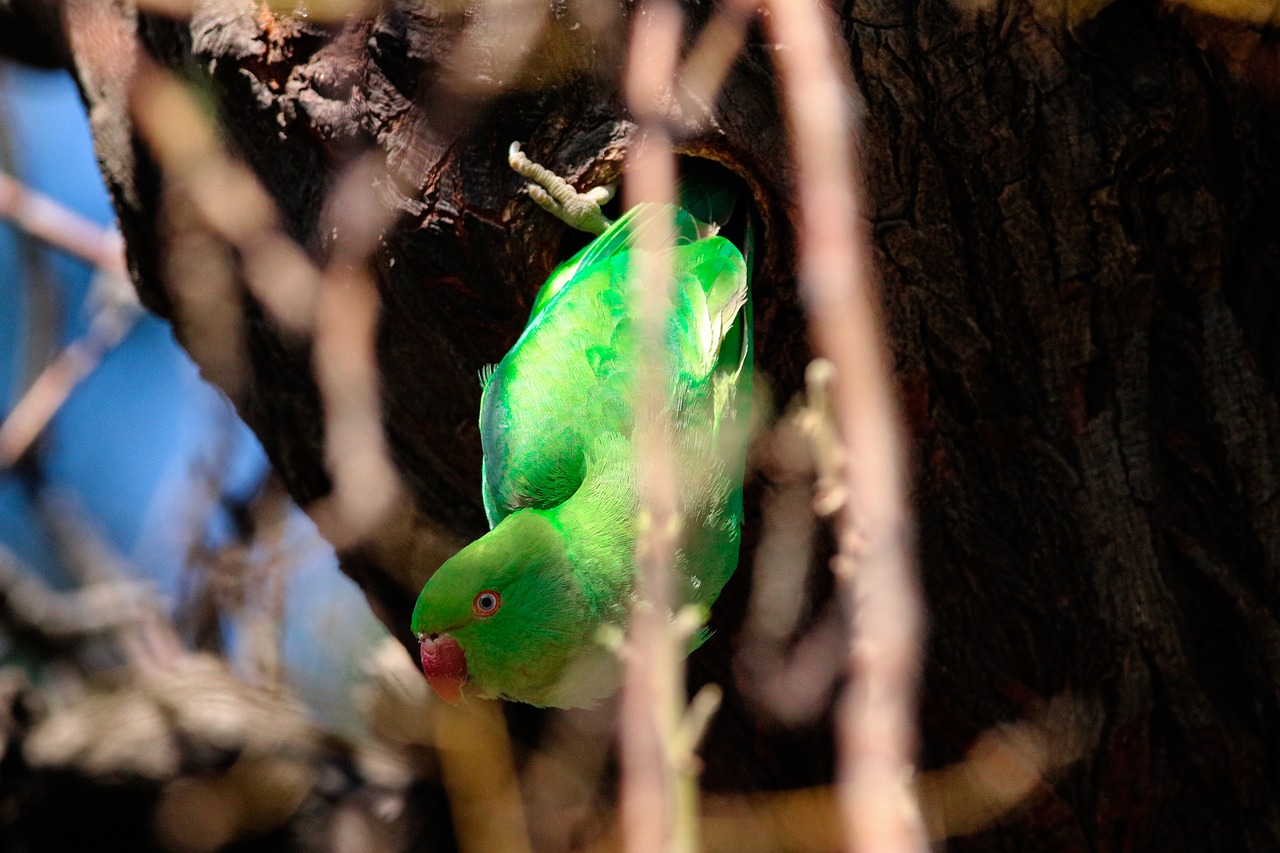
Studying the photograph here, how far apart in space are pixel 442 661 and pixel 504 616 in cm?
16

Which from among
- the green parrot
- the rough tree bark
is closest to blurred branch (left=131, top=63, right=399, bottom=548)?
the rough tree bark

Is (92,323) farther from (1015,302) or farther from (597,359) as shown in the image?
(1015,302)

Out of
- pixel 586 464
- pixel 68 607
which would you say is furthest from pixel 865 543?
pixel 68 607

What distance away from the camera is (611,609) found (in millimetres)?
2443

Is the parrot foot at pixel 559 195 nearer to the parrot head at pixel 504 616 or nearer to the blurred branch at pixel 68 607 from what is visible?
the parrot head at pixel 504 616

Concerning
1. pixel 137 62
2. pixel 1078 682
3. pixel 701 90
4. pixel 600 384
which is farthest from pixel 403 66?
pixel 1078 682

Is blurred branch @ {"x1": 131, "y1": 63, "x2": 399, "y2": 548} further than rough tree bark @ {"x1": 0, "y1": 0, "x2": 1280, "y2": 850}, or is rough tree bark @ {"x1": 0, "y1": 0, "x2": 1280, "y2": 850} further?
blurred branch @ {"x1": 131, "y1": 63, "x2": 399, "y2": 548}

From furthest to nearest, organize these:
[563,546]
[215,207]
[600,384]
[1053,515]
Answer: [215,207], [1053,515], [600,384], [563,546]

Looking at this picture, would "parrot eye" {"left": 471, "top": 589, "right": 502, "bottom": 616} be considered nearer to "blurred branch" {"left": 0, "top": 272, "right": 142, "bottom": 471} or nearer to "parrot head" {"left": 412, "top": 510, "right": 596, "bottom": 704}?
"parrot head" {"left": 412, "top": 510, "right": 596, "bottom": 704}

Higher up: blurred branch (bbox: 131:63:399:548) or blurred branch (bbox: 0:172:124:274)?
blurred branch (bbox: 131:63:399:548)

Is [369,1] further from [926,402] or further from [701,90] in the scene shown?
[926,402]

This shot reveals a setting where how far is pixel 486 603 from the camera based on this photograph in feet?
7.72

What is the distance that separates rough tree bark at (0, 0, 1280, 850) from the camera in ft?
8.05

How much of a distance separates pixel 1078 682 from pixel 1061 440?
0.66m
